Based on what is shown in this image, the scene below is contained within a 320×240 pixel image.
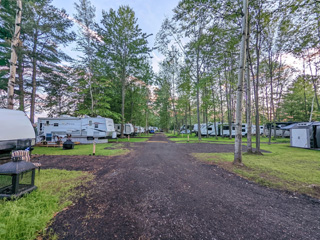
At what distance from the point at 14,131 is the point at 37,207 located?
21.0ft

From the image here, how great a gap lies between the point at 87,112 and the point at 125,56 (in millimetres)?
10469

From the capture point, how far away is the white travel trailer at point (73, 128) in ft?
48.1

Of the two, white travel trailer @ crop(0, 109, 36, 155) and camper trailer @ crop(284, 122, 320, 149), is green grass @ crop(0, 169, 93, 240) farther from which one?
camper trailer @ crop(284, 122, 320, 149)

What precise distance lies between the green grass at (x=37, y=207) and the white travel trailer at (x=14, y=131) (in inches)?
149

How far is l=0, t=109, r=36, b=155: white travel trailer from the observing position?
20.4 feet

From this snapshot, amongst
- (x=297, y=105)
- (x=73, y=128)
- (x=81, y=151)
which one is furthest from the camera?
(x=297, y=105)

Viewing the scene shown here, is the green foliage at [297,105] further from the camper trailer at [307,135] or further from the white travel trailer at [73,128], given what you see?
the white travel trailer at [73,128]

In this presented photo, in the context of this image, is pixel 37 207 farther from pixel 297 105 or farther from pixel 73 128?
pixel 297 105

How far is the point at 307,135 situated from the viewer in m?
13.0

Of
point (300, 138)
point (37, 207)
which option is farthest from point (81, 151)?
point (300, 138)

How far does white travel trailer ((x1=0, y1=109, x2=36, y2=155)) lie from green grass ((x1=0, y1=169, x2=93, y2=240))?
149 inches

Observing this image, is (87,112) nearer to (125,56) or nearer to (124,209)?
(125,56)

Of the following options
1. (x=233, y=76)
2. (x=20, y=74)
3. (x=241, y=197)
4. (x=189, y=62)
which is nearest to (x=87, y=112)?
(x=20, y=74)

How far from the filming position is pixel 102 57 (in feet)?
65.4
